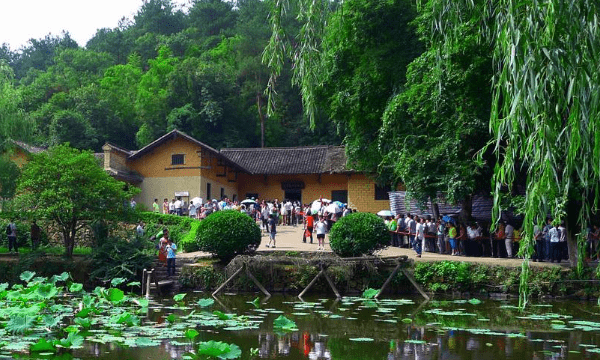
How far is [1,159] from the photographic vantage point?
81.6 ft

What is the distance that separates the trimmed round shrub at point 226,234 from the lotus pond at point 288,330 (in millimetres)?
3883

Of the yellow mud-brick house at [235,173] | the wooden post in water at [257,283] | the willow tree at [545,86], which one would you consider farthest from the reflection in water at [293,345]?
the yellow mud-brick house at [235,173]

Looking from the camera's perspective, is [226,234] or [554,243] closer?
[554,243]

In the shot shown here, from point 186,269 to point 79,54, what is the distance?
158 ft

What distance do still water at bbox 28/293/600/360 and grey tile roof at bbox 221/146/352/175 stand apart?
923 inches

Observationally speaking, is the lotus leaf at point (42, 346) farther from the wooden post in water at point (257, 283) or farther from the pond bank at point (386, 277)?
the pond bank at point (386, 277)

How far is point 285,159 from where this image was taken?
44562 mm

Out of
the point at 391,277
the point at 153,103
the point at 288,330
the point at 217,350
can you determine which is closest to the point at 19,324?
the point at 217,350

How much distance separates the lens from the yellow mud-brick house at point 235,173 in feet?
136

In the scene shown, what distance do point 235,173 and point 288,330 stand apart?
3110 centimetres

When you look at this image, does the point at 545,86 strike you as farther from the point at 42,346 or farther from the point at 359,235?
the point at 359,235

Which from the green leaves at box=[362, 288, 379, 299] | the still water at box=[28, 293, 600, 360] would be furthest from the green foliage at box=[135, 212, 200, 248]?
the green leaves at box=[362, 288, 379, 299]

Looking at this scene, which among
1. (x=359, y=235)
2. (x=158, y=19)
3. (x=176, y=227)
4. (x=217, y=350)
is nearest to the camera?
(x=217, y=350)

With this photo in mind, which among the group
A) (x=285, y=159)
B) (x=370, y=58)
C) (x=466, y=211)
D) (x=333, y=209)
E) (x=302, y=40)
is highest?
(x=370, y=58)
